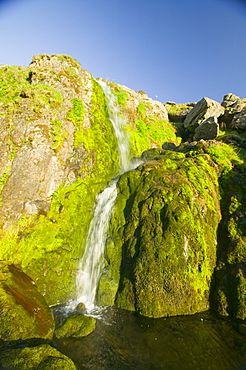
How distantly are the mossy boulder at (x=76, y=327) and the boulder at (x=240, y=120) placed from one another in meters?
15.1

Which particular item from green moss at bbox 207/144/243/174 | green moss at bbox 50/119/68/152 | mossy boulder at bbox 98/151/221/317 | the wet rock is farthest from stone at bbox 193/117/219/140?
the wet rock

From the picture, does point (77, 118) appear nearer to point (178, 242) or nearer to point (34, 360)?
point (178, 242)

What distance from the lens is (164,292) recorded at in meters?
6.47

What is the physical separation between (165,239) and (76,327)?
3.87 m

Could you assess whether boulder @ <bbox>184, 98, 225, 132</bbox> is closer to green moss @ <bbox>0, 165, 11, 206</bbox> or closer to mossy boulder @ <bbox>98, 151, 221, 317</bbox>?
mossy boulder @ <bbox>98, 151, 221, 317</bbox>

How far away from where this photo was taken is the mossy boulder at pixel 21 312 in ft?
16.5

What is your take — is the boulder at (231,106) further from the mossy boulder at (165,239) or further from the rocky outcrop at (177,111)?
the mossy boulder at (165,239)

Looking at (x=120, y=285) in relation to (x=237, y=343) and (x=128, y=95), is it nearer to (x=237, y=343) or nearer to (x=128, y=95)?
(x=237, y=343)

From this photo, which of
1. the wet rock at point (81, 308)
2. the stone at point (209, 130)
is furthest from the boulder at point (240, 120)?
the wet rock at point (81, 308)

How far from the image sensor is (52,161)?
11320 mm

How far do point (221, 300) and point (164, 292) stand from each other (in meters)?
1.88

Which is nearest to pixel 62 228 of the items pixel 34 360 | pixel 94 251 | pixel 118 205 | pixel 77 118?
pixel 94 251

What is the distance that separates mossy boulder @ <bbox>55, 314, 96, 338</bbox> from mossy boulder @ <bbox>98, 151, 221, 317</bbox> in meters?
1.46

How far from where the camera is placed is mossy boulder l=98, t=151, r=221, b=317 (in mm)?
6535
